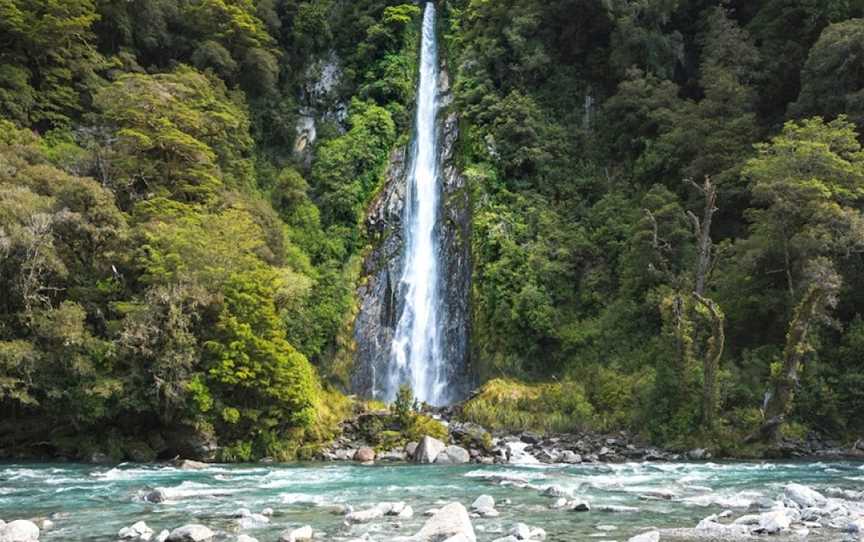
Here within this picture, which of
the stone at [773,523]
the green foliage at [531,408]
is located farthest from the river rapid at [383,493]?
the green foliage at [531,408]

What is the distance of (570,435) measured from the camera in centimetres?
2478

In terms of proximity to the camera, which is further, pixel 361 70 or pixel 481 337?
pixel 361 70

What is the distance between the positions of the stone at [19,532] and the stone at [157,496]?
3472mm

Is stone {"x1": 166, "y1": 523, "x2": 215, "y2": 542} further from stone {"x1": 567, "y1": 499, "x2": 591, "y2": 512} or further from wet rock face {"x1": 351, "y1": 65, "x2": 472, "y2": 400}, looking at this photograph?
wet rock face {"x1": 351, "y1": 65, "x2": 472, "y2": 400}

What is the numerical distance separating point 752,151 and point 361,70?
23.6 meters

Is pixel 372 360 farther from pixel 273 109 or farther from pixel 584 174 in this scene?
pixel 273 109

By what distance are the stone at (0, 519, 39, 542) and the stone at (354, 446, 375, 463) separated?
1288cm

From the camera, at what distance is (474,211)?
112 feet

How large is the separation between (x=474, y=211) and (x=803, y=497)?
23539 millimetres

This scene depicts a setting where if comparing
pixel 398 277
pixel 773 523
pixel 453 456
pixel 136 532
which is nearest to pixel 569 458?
pixel 453 456

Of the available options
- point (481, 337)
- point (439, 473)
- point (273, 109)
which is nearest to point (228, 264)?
point (439, 473)

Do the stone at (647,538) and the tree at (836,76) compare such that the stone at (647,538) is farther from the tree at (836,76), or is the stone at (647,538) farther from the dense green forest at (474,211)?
the tree at (836,76)

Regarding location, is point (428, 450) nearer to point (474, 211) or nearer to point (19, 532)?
point (19, 532)

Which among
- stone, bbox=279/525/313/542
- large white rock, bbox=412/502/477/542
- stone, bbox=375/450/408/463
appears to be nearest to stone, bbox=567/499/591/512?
large white rock, bbox=412/502/477/542
